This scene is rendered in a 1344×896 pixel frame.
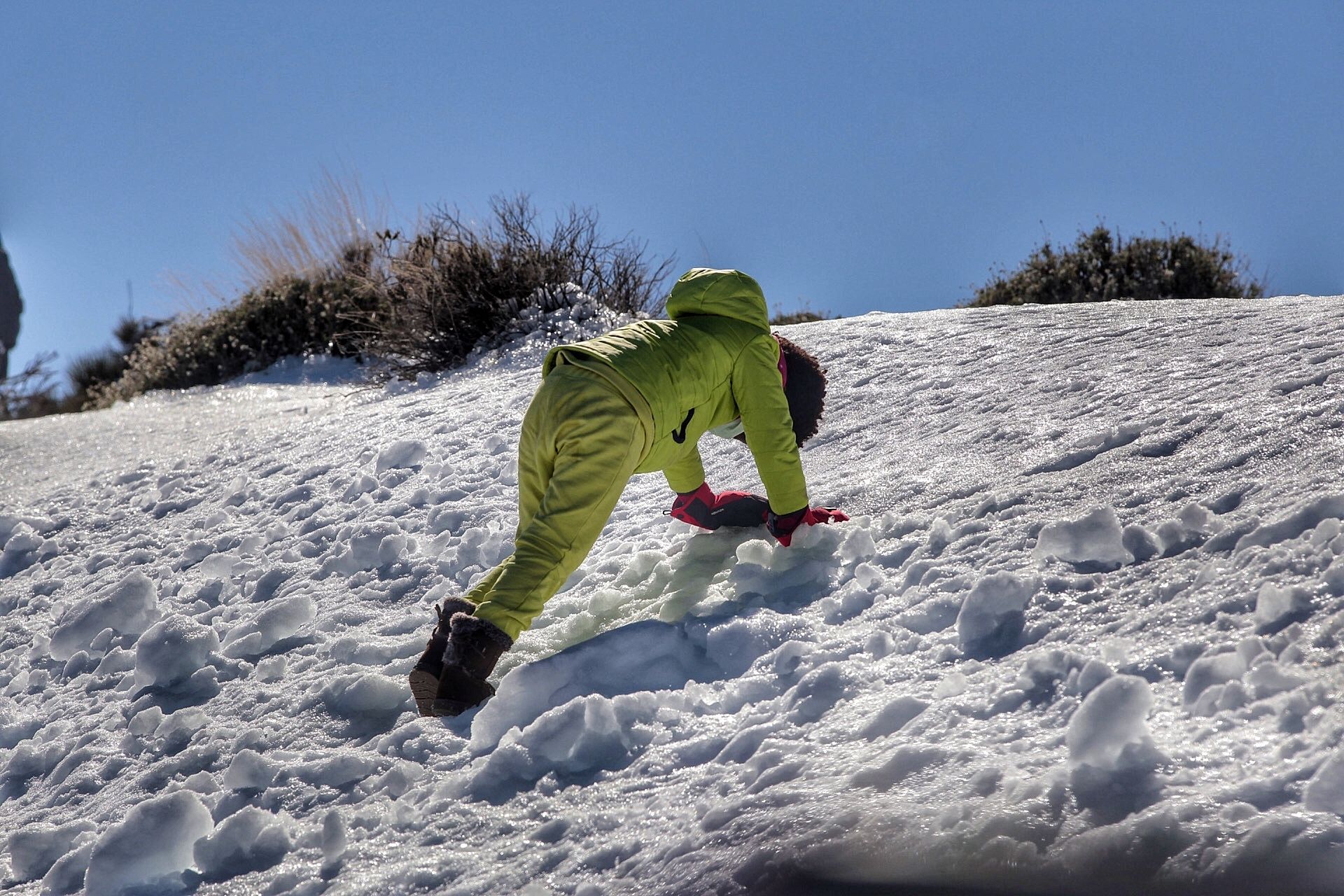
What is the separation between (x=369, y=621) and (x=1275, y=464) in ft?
9.04

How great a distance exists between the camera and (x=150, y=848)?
2.39 metres

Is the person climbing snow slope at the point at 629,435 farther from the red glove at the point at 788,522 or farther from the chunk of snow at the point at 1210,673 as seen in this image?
the chunk of snow at the point at 1210,673

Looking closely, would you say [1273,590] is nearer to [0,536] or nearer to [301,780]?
[301,780]

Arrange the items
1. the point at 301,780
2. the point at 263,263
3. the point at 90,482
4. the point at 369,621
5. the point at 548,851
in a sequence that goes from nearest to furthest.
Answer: the point at 548,851 < the point at 301,780 < the point at 369,621 < the point at 90,482 < the point at 263,263

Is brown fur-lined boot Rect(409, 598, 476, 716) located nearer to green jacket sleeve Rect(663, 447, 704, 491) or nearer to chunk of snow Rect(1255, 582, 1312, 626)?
green jacket sleeve Rect(663, 447, 704, 491)

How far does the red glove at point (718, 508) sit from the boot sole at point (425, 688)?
49.0 inches

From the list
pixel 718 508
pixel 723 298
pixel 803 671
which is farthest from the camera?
pixel 718 508

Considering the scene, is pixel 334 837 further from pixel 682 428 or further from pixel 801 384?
pixel 801 384

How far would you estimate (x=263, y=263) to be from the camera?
39.5 ft

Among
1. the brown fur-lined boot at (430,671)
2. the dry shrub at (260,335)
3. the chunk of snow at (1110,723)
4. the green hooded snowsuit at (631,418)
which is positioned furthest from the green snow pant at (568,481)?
the dry shrub at (260,335)

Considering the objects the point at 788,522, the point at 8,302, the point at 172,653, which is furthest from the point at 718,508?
the point at 8,302

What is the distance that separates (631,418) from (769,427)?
1.69ft

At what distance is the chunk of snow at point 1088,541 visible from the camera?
8.71ft

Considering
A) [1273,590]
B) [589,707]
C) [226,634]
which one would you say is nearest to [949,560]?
[1273,590]
